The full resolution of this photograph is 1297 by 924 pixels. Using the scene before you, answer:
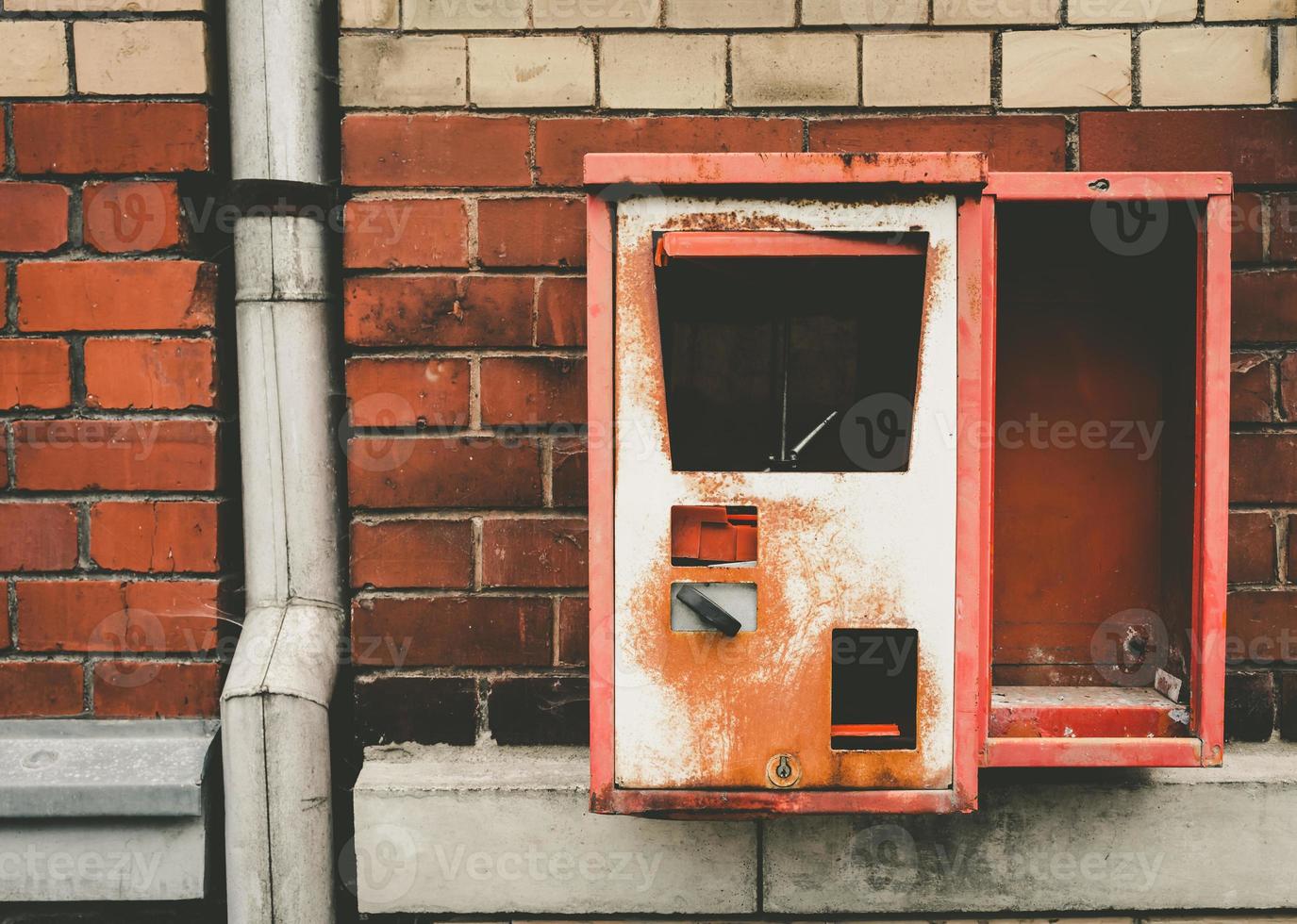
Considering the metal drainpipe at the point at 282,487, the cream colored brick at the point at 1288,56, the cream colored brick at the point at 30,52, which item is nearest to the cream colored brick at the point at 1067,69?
the cream colored brick at the point at 1288,56

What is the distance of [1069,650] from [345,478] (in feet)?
3.99

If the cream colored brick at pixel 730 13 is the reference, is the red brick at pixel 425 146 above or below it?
below

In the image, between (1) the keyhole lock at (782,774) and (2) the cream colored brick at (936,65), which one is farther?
(2) the cream colored brick at (936,65)

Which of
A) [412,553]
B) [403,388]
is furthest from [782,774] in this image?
[403,388]

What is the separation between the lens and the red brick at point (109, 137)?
1.45 metres

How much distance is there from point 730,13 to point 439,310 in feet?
Result: 2.19

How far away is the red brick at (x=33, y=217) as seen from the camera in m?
1.47

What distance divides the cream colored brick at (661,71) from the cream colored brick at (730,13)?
0.07 ft

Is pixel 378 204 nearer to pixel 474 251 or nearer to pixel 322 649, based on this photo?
pixel 474 251

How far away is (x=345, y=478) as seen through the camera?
5.09 feet

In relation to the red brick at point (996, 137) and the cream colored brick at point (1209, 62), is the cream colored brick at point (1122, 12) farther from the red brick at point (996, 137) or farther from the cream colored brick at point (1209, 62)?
the red brick at point (996, 137)

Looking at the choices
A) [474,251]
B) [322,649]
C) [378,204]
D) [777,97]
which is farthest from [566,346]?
[322,649]

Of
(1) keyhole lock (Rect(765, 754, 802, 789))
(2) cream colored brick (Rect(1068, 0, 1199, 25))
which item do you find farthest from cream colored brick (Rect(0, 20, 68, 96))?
(2) cream colored brick (Rect(1068, 0, 1199, 25))

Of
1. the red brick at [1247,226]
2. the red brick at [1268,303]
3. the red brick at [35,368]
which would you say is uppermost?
the red brick at [1247,226]
